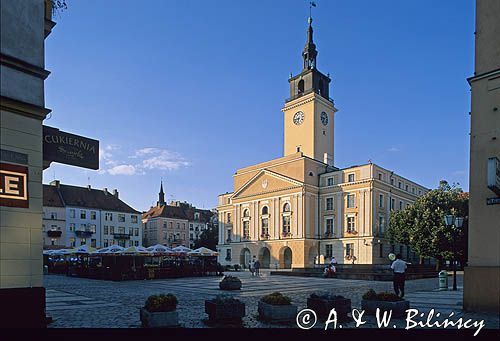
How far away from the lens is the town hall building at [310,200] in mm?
49688

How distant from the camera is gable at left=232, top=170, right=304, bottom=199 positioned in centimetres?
5438

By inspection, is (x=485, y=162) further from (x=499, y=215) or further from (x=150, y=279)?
(x=150, y=279)

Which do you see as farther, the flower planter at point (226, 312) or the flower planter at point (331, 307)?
the flower planter at point (331, 307)

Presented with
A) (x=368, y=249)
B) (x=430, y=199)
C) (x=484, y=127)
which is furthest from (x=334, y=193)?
(x=484, y=127)

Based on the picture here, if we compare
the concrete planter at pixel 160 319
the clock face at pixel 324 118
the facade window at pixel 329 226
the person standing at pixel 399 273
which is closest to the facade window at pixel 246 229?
the facade window at pixel 329 226

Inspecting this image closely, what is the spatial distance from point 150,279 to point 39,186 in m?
20.9

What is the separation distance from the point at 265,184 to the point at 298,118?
432 inches

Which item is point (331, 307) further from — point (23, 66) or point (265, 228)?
point (265, 228)

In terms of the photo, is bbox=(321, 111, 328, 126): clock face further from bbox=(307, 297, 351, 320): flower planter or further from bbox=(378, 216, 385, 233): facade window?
bbox=(307, 297, 351, 320): flower planter

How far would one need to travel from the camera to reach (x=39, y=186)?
26.3ft

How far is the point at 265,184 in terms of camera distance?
190 ft

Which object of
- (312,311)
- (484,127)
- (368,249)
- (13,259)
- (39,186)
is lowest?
(368,249)

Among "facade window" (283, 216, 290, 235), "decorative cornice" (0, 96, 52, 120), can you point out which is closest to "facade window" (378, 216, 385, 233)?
"facade window" (283, 216, 290, 235)

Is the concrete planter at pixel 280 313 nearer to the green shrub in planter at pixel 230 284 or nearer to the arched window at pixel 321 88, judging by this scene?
the green shrub in planter at pixel 230 284
